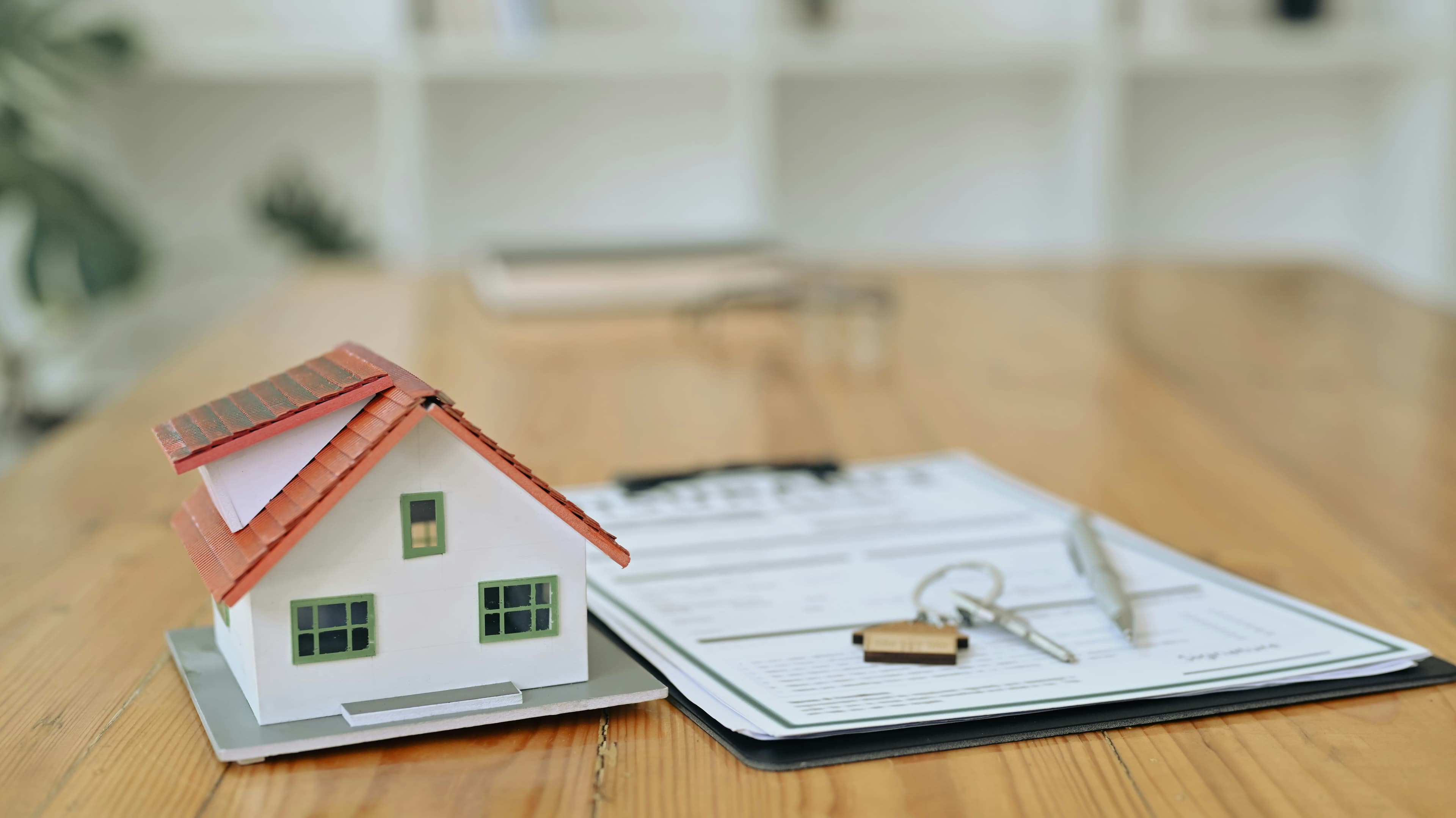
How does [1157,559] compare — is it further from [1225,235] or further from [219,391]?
[1225,235]

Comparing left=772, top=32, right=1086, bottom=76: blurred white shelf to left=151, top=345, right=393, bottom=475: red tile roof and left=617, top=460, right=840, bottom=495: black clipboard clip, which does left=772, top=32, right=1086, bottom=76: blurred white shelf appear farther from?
left=151, top=345, right=393, bottom=475: red tile roof

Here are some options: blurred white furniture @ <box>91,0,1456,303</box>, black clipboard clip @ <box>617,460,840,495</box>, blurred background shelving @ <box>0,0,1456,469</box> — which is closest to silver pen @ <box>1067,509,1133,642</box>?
black clipboard clip @ <box>617,460,840,495</box>

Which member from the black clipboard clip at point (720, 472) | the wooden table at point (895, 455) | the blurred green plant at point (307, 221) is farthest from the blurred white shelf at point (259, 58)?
the black clipboard clip at point (720, 472)

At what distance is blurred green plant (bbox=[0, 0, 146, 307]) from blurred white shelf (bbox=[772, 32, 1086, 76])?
121 cm

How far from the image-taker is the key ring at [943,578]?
0.61 m

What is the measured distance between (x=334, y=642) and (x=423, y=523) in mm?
56

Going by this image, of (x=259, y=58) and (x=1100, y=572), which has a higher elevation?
(x=259, y=58)

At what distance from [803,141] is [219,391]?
1908 millimetres

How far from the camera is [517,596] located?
20.2 inches

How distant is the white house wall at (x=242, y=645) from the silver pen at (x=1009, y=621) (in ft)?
1.06

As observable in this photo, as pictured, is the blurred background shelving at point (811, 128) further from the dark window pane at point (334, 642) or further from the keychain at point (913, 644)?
the dark window pane at point (334, 642)

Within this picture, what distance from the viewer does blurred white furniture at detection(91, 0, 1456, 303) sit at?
7.98 feet

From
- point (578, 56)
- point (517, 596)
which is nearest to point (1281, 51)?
point (578, 56)

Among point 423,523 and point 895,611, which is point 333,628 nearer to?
point 423,523
